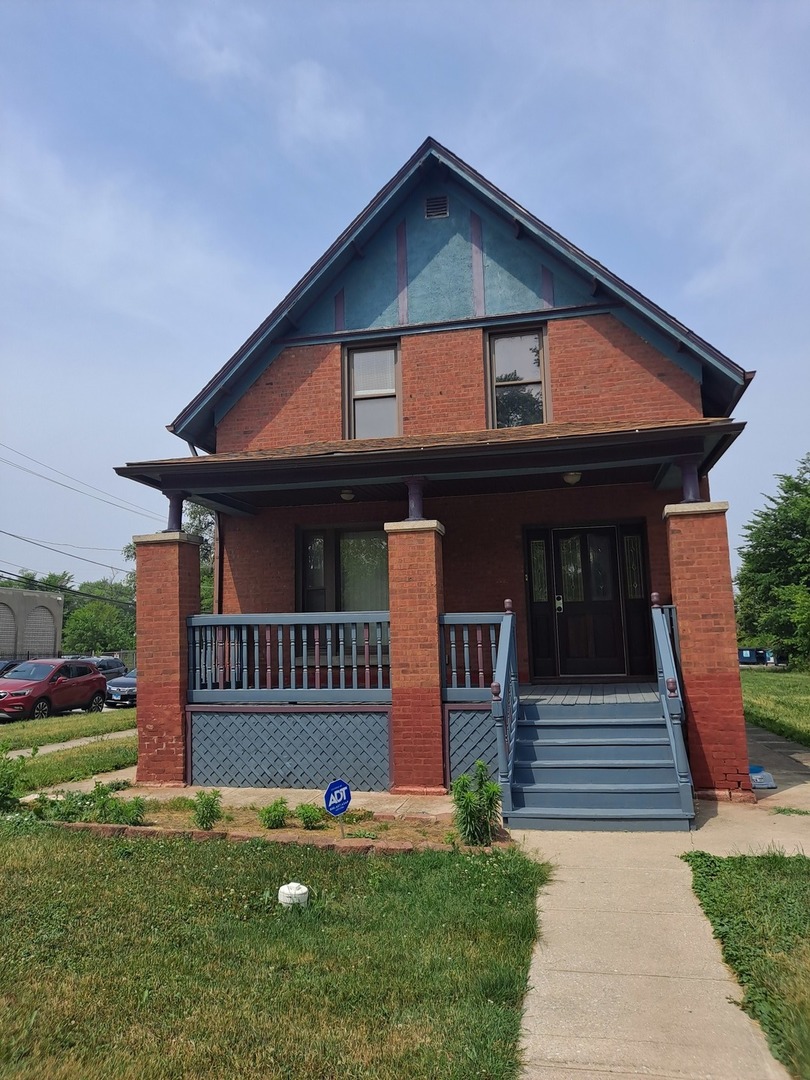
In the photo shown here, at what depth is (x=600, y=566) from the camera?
11.1 metres

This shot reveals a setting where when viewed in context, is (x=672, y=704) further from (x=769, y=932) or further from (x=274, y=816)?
(x=274, y=816)

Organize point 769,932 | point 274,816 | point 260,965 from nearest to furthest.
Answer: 1. point 260,965
2. point 769,932
3. point 274,816

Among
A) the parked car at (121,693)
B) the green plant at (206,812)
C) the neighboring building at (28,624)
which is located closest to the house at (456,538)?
the green plant at (206,812)

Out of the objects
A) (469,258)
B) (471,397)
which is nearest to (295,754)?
(471,397)

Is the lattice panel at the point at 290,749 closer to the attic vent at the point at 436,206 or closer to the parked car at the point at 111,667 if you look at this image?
the attic vent at the point at 436,206

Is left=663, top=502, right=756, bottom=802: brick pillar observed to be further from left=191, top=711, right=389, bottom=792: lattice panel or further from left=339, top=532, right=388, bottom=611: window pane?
left=339, top=532, right=388, bottom=611: window pane

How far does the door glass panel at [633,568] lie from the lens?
10.9 m

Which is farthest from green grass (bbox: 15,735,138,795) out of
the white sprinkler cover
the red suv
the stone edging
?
the red suv

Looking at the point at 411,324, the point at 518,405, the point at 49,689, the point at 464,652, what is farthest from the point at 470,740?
the point at 49,689

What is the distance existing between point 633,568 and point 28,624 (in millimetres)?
40992

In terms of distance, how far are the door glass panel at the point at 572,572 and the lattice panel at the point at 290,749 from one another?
12.2 ft

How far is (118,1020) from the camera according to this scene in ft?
11.5

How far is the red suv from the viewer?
66.4 feet

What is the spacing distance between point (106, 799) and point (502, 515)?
6.49m
